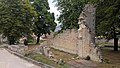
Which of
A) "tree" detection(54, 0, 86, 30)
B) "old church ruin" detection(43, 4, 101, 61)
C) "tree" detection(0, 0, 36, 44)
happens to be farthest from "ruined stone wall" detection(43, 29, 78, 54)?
"tree" detection(0, 0, 36, 44)

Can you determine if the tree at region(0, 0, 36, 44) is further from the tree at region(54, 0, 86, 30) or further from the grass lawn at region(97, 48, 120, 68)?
the grass lawn at region(97, 48, 120, 68)

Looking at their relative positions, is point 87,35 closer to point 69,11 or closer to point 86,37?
point 86,37

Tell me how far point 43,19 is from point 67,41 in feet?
83.7

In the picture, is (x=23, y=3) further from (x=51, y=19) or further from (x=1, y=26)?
(x=51, y=19)

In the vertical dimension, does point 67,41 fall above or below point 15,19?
below

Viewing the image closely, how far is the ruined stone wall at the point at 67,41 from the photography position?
30.2 m

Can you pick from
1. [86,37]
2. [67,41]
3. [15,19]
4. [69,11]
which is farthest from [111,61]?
[15,19]

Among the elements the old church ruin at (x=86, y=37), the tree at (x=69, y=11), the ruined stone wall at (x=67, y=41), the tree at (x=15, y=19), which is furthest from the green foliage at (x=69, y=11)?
the old church ruin at (x=86, y=37)

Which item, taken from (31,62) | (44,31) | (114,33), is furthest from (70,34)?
(44,31)

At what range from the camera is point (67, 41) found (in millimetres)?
32812

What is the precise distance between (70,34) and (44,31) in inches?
1047

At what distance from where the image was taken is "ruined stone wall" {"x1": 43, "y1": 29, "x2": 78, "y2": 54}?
30.2 meters

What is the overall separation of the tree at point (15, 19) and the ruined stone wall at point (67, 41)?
8.37 m

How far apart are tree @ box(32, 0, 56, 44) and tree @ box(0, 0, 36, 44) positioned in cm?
858
